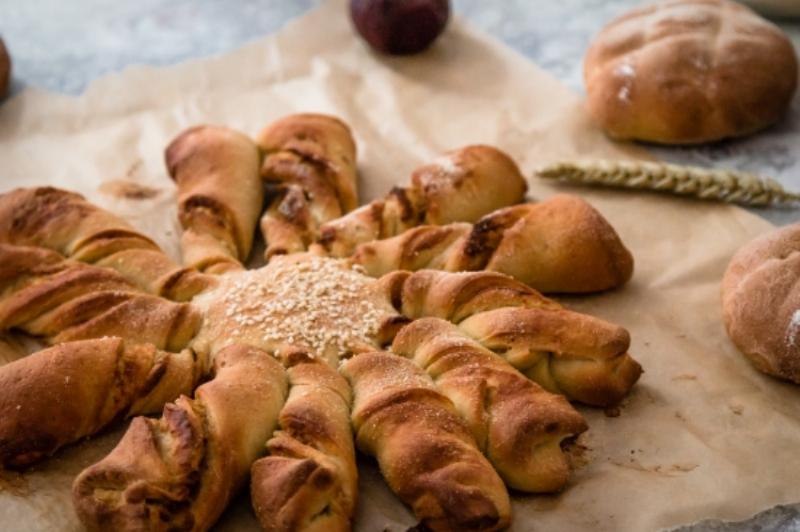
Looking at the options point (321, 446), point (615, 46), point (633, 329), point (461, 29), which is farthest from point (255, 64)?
point (321, 446)

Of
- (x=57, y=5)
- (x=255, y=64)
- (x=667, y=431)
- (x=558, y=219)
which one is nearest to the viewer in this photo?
(x=667, y=431)

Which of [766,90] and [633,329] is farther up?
[766,90]

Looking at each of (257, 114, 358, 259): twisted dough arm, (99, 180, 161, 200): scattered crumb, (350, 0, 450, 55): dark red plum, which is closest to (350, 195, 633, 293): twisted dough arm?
(257, 114, 358, 259): twisted dough arm

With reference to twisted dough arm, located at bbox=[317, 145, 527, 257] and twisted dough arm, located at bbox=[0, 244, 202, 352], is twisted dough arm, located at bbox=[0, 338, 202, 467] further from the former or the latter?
twisted dough arm, located at bbox=[317, 145, 527, 257]

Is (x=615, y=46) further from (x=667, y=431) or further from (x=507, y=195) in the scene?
(x=667, y=431)

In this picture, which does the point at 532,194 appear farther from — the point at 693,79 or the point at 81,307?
the point at 81,307

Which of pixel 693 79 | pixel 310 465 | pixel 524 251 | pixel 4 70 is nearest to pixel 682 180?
pixel 693 79
